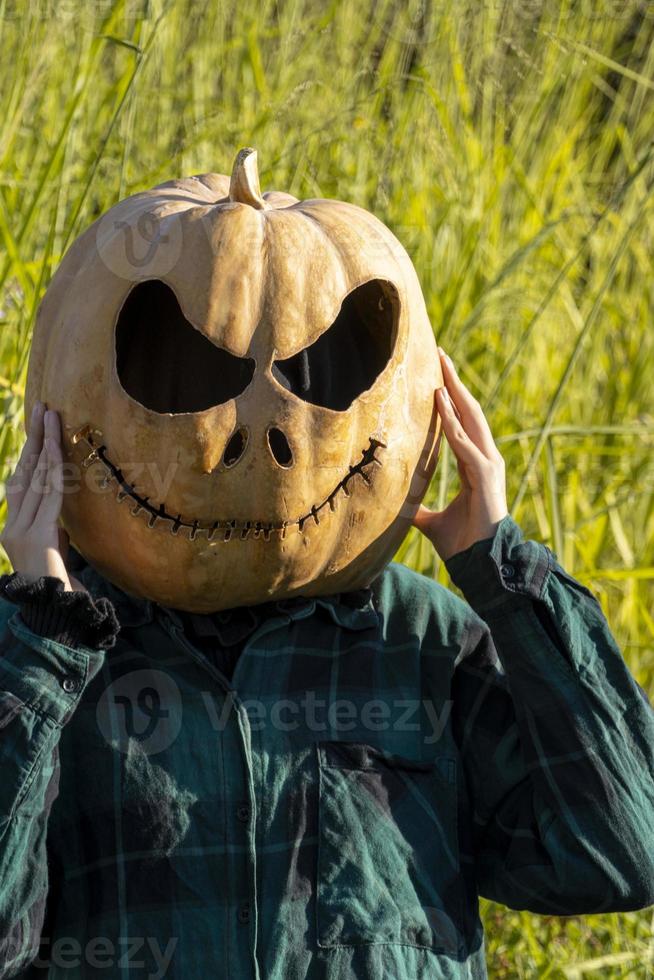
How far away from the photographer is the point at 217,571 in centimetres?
165

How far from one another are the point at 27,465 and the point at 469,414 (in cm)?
58

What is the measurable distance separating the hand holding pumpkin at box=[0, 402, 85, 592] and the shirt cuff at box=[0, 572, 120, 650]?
0.03 meters

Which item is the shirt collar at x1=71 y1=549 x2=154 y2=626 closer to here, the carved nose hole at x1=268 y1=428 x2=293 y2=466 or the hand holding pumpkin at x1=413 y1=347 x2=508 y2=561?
the carved nose hole at x1=268 y1=428 x2=293 y2=466

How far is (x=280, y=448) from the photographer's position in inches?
64.7

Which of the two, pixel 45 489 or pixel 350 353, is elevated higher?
pixel 350 353

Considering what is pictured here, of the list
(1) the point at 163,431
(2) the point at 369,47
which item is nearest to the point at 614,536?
(2) the point at 369,47

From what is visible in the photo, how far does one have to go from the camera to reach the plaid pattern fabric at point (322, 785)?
1584mm

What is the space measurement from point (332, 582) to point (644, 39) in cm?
284

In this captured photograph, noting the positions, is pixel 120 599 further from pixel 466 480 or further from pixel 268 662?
pixel 466 480

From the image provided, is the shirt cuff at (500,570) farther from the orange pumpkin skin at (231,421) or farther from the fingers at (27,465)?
the fingers at (27,465)

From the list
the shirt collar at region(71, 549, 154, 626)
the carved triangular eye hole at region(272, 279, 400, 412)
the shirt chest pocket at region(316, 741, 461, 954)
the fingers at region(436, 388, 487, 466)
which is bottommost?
the shirt chest pocket at region(316, 741, 461, 954)

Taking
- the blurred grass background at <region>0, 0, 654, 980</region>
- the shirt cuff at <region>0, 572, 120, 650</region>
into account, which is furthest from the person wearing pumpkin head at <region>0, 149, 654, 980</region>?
the blurred grass background at <region>0, 0, 654, 980</region>

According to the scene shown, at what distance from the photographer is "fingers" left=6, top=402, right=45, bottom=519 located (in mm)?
1673

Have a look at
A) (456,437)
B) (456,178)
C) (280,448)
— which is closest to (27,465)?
(280,448)
